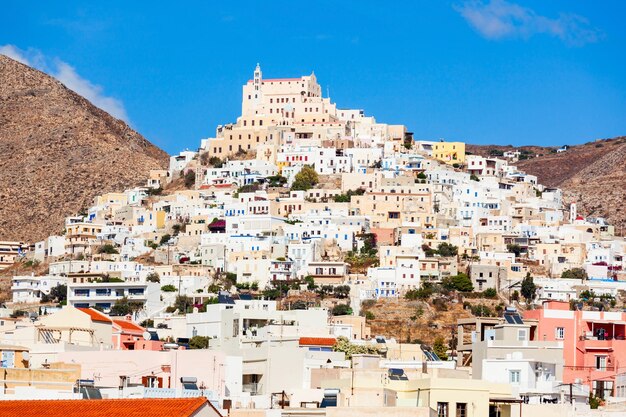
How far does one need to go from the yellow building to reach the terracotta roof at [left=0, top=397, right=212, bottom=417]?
101397 millimetres

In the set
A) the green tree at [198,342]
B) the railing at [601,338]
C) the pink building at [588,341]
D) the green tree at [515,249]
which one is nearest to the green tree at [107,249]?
the green tree at [515,249]

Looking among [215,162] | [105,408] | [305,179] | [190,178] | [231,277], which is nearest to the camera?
[105,408]

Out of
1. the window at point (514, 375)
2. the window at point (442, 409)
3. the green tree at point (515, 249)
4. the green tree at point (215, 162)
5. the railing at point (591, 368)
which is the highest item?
the green tree at point (215, 162)

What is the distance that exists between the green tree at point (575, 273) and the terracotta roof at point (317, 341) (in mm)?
50708

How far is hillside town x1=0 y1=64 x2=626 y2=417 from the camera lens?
31453 millimetres

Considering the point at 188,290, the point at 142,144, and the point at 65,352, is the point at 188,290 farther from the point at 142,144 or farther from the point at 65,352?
the point at 142,144

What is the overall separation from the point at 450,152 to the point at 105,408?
103007 mm

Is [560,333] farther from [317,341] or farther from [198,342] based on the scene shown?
[198,342]

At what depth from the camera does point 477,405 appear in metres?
26.5

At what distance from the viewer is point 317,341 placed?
1812 inches

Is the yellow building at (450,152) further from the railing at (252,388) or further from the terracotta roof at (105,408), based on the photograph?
the terracotta roof at (105,408)

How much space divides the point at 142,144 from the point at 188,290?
94.2 metres

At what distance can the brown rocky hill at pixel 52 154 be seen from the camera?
14975 cm

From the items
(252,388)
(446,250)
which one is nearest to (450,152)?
(446,250)
